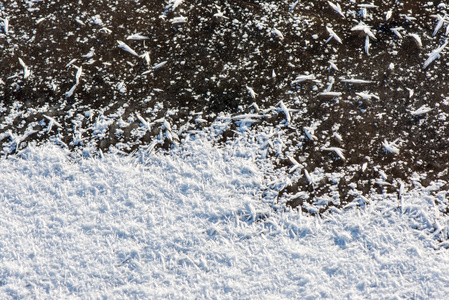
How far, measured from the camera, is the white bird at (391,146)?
1575mm

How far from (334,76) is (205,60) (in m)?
0.73

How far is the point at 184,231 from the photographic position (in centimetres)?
143

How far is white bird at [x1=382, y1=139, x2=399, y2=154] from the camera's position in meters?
1.58

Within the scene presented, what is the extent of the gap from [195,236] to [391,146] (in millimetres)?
1047

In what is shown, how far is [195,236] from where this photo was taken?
4.67ft

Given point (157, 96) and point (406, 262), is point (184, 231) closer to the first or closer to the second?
point (157, 96)

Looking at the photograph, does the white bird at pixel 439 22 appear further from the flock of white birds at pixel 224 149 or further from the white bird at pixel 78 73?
the white bird at pixel 78 73

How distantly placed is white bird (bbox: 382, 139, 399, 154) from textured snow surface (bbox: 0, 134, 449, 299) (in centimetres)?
22

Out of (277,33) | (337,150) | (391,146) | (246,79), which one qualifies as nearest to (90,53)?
(246,79)

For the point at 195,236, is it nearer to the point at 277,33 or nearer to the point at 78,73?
the point at 78,73

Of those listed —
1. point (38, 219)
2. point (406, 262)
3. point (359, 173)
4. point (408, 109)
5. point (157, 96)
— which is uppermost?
point (408, 109)

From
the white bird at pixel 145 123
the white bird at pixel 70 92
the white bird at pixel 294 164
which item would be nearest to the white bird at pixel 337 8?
the white bird at pixel 294 164

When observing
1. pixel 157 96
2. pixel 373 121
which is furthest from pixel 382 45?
pixel 157 96

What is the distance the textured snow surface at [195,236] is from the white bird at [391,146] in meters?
0.22
